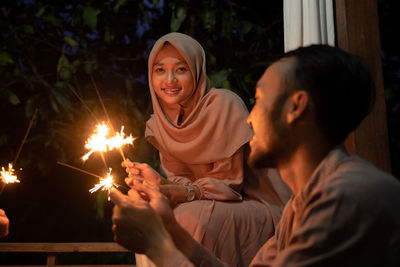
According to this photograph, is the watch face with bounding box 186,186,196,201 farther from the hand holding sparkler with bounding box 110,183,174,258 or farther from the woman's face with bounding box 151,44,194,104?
the hand holding sparkler with bounding box 110,183,174,258

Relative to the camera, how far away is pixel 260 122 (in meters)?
1.27

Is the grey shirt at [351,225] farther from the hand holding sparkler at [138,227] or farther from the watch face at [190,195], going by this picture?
the watch face at [190,195]

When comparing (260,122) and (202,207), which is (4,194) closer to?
(202,207)

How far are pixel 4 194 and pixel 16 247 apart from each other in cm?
209

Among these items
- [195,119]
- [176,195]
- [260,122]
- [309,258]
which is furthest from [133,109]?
[309,258]

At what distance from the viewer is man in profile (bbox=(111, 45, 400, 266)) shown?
97 cm

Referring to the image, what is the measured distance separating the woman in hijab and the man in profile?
73cm

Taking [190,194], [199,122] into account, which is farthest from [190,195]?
[199,122]

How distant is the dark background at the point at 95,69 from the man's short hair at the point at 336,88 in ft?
8.94

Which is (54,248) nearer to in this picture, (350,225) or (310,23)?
(310,23)

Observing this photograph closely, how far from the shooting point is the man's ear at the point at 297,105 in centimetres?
116

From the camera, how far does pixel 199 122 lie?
100 inches

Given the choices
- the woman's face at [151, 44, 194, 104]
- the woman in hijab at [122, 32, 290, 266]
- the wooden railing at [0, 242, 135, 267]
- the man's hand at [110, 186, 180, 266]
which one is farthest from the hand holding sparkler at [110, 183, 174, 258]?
the wooden railing at [0, 242, 135, 267]

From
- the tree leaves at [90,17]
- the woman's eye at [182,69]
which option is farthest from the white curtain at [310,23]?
the tree leaves at [90,17]
